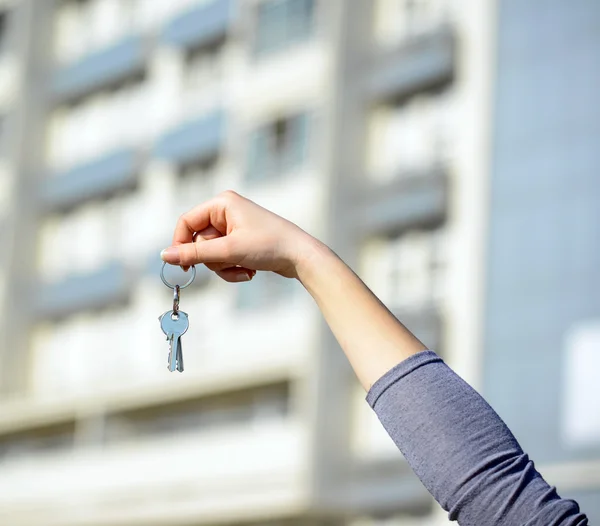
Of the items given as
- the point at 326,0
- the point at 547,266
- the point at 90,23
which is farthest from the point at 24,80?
the point at 547,266

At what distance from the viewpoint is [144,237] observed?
1265 inches

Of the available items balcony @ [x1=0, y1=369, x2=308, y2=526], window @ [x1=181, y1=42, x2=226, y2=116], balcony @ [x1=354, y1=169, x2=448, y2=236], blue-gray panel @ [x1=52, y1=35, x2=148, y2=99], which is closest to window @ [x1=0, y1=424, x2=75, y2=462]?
balcony @ [x1=0, y1=369, x2=308, y2=526]

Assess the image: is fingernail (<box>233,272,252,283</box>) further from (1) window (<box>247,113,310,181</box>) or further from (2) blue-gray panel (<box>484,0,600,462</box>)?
(1) window (<box>247,113,310,181</box>)

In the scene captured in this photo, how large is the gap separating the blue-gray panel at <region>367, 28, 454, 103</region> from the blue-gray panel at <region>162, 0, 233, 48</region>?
5289 millimetres

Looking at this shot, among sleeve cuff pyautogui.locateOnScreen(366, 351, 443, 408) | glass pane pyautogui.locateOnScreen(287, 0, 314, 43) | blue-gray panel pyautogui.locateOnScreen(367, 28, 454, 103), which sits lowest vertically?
sleeve cuff pyautogui.locateOnScreen(366, 351, 443, 408)

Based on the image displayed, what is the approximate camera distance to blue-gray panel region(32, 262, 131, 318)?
32.1 metres

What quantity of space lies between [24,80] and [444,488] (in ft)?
115

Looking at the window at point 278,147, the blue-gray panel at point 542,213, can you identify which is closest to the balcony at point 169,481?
the blue-gray panel at point 542,213

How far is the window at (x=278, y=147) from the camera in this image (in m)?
27.4

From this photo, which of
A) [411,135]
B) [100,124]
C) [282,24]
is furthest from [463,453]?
[100,124]

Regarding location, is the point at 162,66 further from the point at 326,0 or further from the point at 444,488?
the point at 444,488

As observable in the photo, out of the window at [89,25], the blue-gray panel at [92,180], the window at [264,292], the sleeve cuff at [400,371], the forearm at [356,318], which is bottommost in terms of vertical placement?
the sleeve cuff at [400,371]

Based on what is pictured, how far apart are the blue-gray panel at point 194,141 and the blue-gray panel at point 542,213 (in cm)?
836

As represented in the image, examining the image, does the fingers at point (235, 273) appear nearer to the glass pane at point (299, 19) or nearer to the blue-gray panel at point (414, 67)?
the blue-gray panel at point (414, 67)
